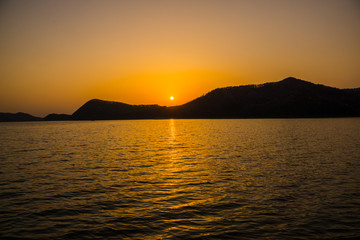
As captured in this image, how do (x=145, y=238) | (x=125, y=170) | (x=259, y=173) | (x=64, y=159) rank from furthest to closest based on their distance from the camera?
(x=64, y=159) → (x=125, y=170) → (x=259, y=173) → (x=145, y=238)

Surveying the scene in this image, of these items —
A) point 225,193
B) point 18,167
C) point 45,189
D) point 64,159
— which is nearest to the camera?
point 225,193

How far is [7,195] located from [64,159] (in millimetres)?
20262

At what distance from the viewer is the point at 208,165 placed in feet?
115

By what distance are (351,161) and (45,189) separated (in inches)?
1448

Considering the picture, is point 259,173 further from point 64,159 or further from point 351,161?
point 64,159

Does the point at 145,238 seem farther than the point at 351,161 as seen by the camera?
No

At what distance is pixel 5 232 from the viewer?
577 inches

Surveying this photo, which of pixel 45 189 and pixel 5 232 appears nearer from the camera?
pixel 5 232

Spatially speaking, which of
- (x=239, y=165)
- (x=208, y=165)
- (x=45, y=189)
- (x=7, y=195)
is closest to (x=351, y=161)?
(x=239, y=165)

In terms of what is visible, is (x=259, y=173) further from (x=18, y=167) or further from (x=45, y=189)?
(x=18, y=167)

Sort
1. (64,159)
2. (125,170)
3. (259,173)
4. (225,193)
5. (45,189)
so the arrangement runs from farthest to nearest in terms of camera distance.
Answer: (64,159) < (125,170) < (259,173) < (45,189) < (225,193)

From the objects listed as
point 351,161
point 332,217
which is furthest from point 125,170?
point 351,161

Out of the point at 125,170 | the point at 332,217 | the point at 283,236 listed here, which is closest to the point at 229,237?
the point at 283,236

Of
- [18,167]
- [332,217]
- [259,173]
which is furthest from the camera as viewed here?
[18,167]
